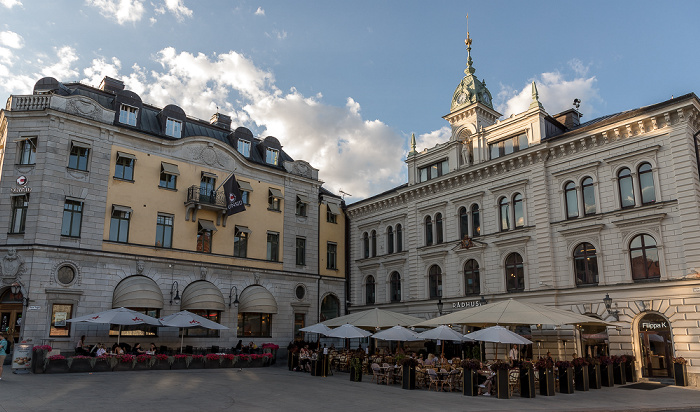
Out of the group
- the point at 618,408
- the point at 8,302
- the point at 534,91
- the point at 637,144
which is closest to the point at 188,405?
the point at 618,408

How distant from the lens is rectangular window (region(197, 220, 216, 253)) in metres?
36.0

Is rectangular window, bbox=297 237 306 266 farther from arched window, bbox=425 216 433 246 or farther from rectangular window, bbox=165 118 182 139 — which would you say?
rectangular window, bbox=165 118 182 139

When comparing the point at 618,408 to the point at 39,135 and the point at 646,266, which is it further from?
the point at 39,135

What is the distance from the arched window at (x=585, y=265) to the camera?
Answer: 28.2m

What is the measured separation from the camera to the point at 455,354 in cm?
3353

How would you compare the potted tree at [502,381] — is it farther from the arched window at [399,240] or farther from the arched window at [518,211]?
the arched window at [399,240]

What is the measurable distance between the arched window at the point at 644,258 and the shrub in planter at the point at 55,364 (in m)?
28.5

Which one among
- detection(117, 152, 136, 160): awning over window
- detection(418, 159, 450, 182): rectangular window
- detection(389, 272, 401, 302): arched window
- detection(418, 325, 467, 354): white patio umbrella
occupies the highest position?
detection(418, 159, 450, 182): rectangular window

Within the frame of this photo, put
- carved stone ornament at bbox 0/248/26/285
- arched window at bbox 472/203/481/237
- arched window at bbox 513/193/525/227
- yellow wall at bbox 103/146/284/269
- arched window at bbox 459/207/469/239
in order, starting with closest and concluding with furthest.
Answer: carved stone ornament at bbox 0/248/26/285
arched window at bbox 513/193/525/227
yellow wall at bbox 103/146/284/269
arched window at bbox 472/203/481/237
arched window at bbox 459/207/469/239

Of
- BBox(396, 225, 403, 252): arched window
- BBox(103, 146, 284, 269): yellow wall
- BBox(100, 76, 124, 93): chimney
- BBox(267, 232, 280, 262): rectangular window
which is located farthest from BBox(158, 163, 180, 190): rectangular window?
BBox(396, 225, 403, 252): arched window

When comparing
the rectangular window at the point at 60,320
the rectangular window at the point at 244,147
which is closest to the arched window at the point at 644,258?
the rectangular window at the point at 244,147

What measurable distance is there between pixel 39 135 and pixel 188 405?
2213cm

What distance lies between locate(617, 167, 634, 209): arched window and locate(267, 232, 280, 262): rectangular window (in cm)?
2390

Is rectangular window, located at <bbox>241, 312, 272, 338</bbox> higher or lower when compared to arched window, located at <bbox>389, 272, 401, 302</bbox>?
lower
